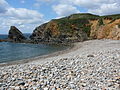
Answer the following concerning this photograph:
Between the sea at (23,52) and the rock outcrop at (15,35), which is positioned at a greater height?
the rock outcrop at (15,35)

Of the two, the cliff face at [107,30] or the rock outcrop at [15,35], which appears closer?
the cliff face at [107,30]

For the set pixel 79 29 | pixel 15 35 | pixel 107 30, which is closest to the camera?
pixel 107 30

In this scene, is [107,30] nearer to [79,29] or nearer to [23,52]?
[79,29]

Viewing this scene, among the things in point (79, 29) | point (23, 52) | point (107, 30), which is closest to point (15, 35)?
point (79, 29)

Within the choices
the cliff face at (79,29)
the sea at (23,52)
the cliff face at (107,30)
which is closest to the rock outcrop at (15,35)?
the cliff face at (79,29)

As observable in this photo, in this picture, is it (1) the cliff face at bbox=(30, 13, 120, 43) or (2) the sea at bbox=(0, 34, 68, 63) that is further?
(1) the cliff face at bbox=(30, 13, 120, 43)

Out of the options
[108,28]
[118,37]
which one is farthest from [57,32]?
[118,37]

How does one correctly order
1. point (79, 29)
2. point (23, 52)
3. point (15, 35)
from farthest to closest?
point (15, 35)
point (79, 29)
point (23, 52)

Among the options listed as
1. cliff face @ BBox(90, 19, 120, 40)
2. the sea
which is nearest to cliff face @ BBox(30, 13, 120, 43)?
cliff face @ BBox(90, 19, 120, 40)

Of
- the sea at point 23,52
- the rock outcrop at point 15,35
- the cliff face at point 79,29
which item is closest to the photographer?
the sea at point 23,52

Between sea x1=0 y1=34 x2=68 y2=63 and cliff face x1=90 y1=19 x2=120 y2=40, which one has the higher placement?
cliff face x1=90 y1=19 x2=120 y2=40

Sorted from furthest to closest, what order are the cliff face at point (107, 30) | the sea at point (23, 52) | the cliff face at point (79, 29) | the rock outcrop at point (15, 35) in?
the rock outcrop at point (15, 35) → the cliff face at point (79, 29) → the cliff face at point (107, 30) → the sea at point (23, 52)

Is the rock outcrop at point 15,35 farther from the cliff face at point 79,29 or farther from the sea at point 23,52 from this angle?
the sea at point 23,52

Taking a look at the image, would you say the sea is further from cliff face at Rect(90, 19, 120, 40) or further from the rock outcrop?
the rock outcrop
